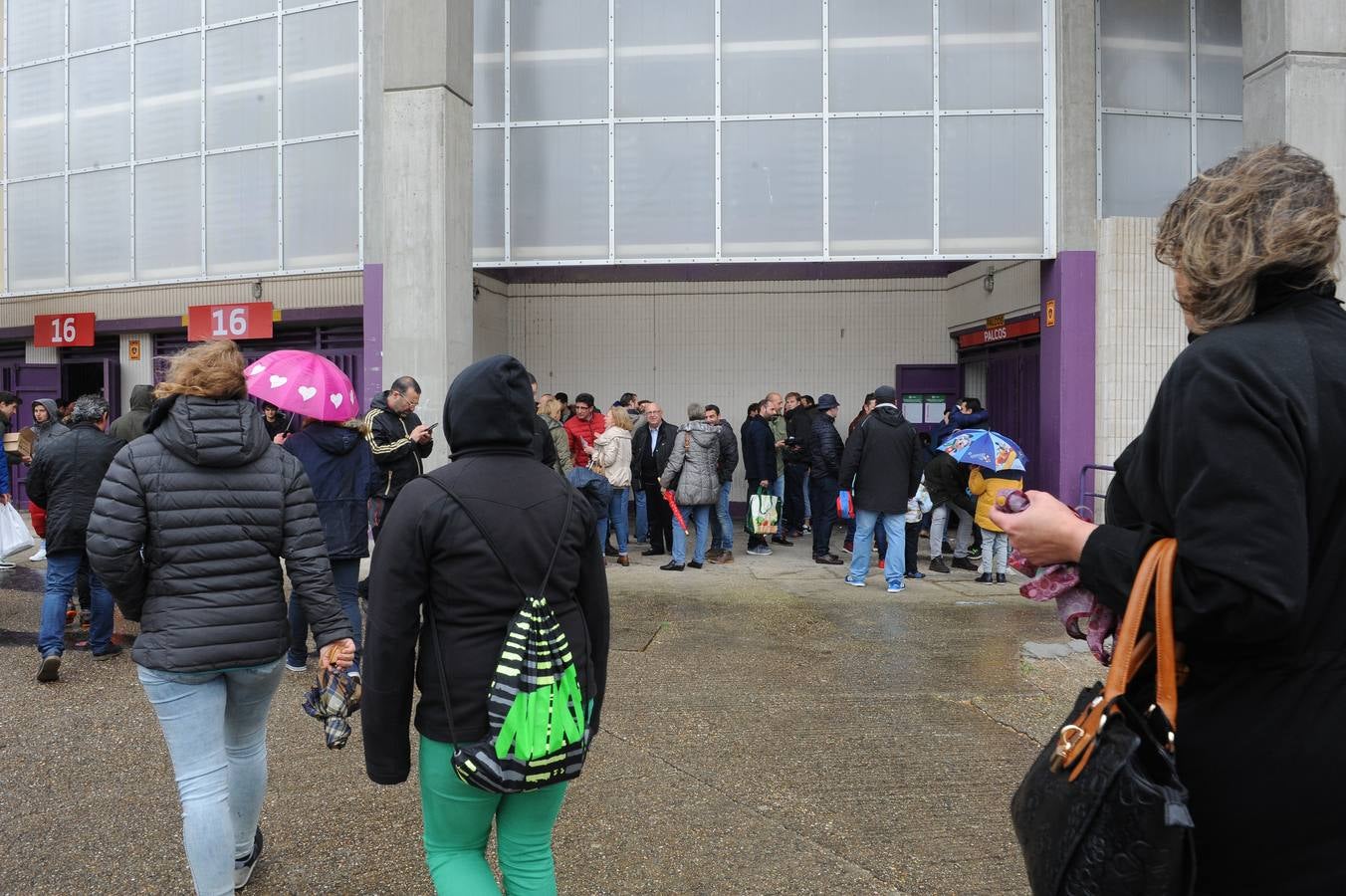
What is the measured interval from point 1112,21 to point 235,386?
10.9 metres

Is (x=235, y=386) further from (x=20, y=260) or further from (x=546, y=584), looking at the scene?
(x=20, y=260)

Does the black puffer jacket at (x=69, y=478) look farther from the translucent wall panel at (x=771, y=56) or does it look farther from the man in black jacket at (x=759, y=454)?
the translucent wall panel at (x=771, y=56)

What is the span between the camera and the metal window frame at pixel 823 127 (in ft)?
35.8

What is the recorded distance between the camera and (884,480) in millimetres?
9477

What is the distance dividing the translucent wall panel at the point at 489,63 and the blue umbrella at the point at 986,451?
6.18 meters

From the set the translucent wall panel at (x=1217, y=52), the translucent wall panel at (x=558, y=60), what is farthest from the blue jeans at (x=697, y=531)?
the translucent wall panel at (x=1217, y=52)

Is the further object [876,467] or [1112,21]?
[1112,21]

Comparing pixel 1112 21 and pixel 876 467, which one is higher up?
pixel 1112 21

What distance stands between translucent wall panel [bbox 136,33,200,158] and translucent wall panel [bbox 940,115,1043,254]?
9.04 metres

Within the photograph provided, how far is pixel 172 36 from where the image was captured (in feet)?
41.8

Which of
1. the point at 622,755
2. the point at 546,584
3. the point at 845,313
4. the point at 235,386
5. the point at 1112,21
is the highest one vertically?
the point at 1112,21

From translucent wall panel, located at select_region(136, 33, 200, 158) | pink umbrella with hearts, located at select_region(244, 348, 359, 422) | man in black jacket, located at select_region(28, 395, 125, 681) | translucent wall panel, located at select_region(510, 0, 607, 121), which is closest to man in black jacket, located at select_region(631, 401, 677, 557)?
translucent wall panel, located at select_region(510, 0, 607, 121)

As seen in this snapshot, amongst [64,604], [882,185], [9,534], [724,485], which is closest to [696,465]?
[724,485]

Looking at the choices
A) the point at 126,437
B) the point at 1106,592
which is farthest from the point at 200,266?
the point at 1106,592
